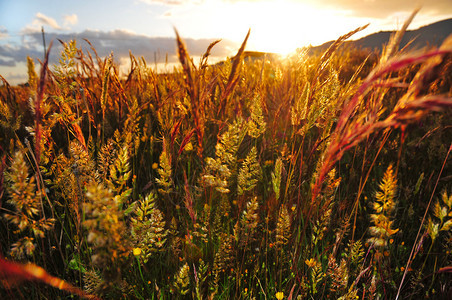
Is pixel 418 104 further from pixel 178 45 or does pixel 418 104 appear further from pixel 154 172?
pixel 154 172

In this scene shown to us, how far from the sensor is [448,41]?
1.57 ft

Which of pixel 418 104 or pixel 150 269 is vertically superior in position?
pixel 418 104

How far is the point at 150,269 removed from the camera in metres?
1.39

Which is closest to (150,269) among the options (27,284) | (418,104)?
(27,284)

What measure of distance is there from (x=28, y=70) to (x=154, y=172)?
1057mm

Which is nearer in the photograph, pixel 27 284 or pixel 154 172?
pixel 27 284

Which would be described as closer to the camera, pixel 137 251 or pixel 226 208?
pixel 137 251

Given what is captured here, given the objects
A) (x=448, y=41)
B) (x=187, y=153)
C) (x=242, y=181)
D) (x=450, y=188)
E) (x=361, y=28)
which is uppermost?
(x=361, y=28)

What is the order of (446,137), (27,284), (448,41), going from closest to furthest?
(448,41) < (27,284) < (446,137)

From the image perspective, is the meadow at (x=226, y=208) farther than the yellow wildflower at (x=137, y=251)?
No

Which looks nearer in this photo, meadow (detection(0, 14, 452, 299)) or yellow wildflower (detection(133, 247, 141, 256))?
meadow (detection(0, 14, 452, 299))

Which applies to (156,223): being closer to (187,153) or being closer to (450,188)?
(187,153)

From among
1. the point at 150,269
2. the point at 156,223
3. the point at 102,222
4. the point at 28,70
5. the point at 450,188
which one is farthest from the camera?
the point at 450,188

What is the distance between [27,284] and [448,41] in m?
1.77
